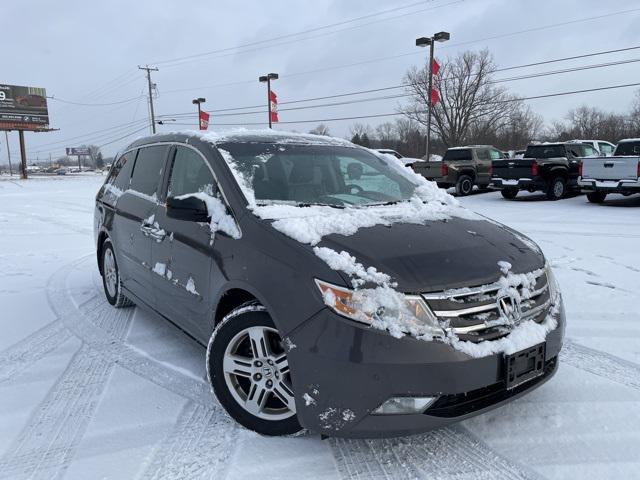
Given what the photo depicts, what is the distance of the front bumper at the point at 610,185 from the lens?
12727 mm

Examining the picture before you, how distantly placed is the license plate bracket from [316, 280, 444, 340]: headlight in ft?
1.39

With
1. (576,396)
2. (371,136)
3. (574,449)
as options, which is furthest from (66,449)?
(371,136)

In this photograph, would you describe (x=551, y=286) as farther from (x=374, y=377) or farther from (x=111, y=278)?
(x=111, y=278)

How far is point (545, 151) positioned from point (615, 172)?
296cm

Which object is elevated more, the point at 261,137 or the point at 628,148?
the point at 628,148

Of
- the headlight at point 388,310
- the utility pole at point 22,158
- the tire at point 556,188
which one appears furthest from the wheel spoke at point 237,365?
the utility pole at point 22,158

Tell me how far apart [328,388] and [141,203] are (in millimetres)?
2591

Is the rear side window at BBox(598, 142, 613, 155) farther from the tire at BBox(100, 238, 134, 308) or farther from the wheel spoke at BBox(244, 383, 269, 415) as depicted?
the wheel spoke at BBox(244, 383, 269, 415)

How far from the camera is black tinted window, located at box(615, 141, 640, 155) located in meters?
13.0

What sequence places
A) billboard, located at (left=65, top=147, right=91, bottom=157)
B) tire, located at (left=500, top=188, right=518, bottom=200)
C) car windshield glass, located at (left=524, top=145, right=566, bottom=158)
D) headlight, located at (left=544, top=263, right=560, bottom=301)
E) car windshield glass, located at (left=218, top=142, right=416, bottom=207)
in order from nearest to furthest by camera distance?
headlight, located at (left=544, top=263, right=560, bottom=301) → car windshield glass, located at (left=218, top=142, right=416, bottom=207) → car windshield glass, located at (left=524, top=145, right=566, bottom=158) → tire, located at (left=500, top=188, right=518, bottom=200) → billboard, located at (left=65, top=147, right=91, bottom=157)

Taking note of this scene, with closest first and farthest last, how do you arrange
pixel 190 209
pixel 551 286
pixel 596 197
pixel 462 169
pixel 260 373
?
1. pixel 260 373
2. pixel 551 286
3. pixel 190 209
4. pixel 596 197
5. pixel 462 169

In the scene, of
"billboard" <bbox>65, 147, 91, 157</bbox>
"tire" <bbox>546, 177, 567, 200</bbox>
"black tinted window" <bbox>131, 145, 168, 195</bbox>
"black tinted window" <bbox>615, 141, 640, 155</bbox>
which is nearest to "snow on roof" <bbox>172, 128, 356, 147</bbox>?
"black tinted window" <bbox>131, 145, 168, 195</bbox>

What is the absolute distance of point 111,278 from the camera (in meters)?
4.92

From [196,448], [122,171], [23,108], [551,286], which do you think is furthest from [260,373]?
[23,108]
